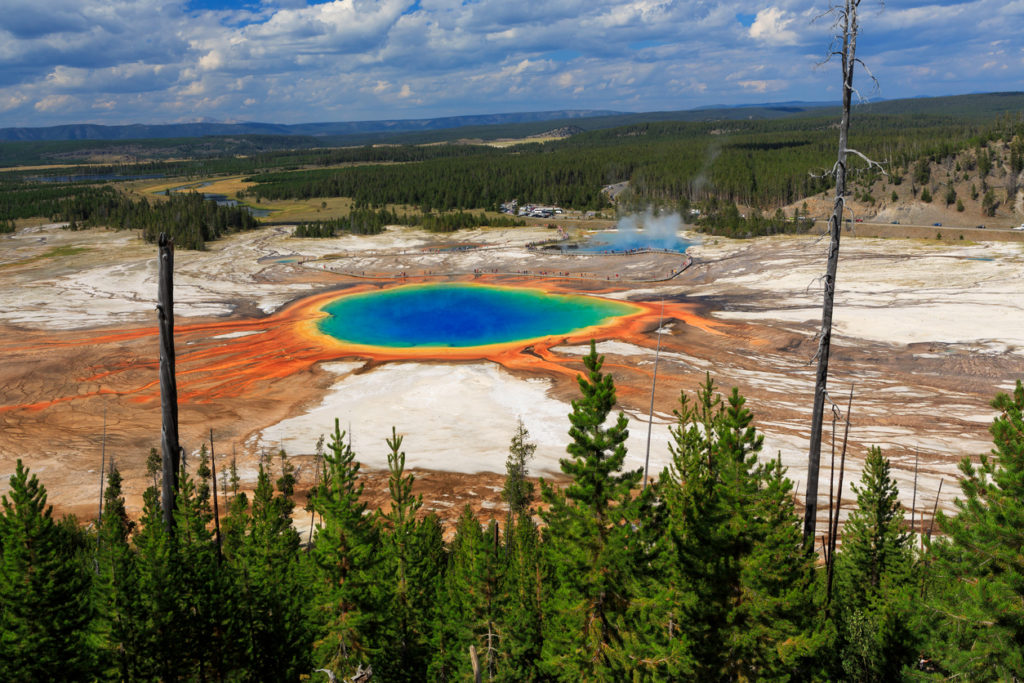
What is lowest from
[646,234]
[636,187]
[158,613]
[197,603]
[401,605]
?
[401,605]

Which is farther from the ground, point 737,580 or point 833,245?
point 833,245

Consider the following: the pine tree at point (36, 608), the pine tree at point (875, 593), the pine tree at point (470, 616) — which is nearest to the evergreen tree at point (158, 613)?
the pine tree at point (36, 608)

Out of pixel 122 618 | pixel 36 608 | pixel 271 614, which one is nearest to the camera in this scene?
pixel 36 608

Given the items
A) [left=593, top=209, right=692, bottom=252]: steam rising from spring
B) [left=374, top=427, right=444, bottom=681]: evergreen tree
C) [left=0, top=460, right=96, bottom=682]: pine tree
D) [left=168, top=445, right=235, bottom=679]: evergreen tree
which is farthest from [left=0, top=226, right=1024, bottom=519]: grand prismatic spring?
[left=593, top=209, right=692, bottom=252]: steam rising from spring

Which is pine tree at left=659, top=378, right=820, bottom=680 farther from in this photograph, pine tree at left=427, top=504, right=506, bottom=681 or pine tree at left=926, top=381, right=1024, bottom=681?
pine tree at left=427, top=504, right=506, bottom=681

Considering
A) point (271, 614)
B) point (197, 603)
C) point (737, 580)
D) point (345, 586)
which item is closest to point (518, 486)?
point (271, 614)

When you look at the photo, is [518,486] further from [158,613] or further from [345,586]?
[158,613]
